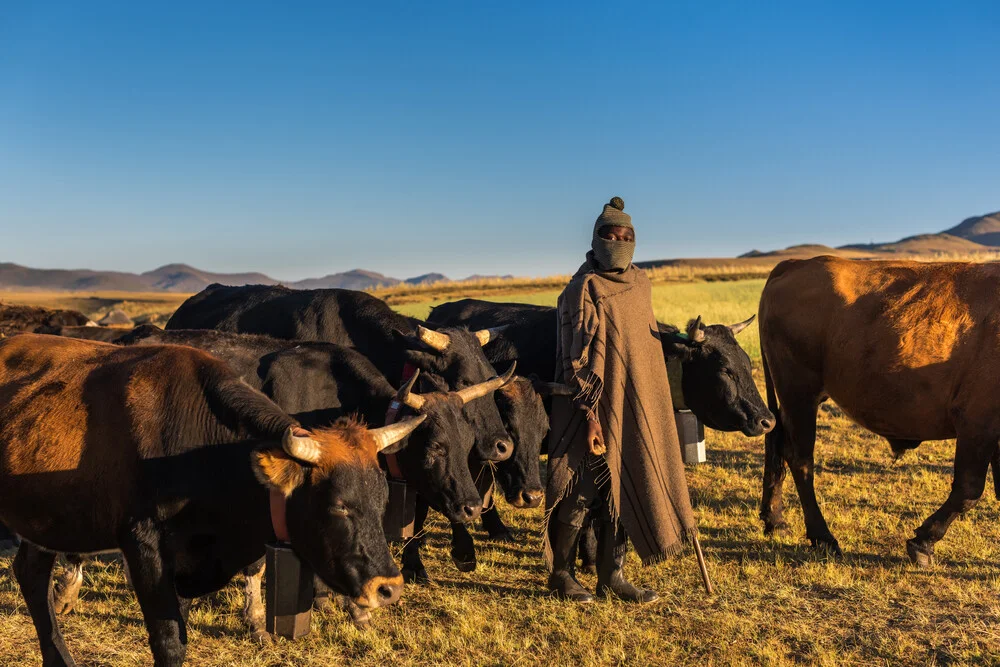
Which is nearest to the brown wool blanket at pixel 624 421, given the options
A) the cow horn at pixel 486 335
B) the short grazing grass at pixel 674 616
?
the short grazing grass at pixel 674 616

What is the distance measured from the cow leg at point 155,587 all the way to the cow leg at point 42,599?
1.15 m

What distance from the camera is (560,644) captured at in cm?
527

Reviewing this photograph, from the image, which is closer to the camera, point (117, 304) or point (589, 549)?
point (589, 549)

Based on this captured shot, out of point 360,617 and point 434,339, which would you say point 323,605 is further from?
point 434,339

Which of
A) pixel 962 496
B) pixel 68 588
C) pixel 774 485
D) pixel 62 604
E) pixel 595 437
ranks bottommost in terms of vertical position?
pixel 62 604

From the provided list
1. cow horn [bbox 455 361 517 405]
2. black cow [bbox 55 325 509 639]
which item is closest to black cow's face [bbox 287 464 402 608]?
black cow [bbox 55 325 509 639]

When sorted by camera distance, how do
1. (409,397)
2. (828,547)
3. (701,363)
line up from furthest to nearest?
1. (701,363)
2. (828,547)
3. (409,397)

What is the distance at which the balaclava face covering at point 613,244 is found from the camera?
5.84 meters

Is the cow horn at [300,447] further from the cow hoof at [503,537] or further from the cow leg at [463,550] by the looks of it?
the cow hoof at [503,537]

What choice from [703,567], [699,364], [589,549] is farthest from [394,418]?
[699,364]

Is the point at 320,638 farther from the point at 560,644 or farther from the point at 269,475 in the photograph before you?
the point at 269,475

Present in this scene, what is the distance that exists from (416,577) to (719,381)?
3.32 meters

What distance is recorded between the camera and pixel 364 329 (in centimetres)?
777

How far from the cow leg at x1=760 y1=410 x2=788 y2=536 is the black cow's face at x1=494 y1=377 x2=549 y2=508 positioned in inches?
105
